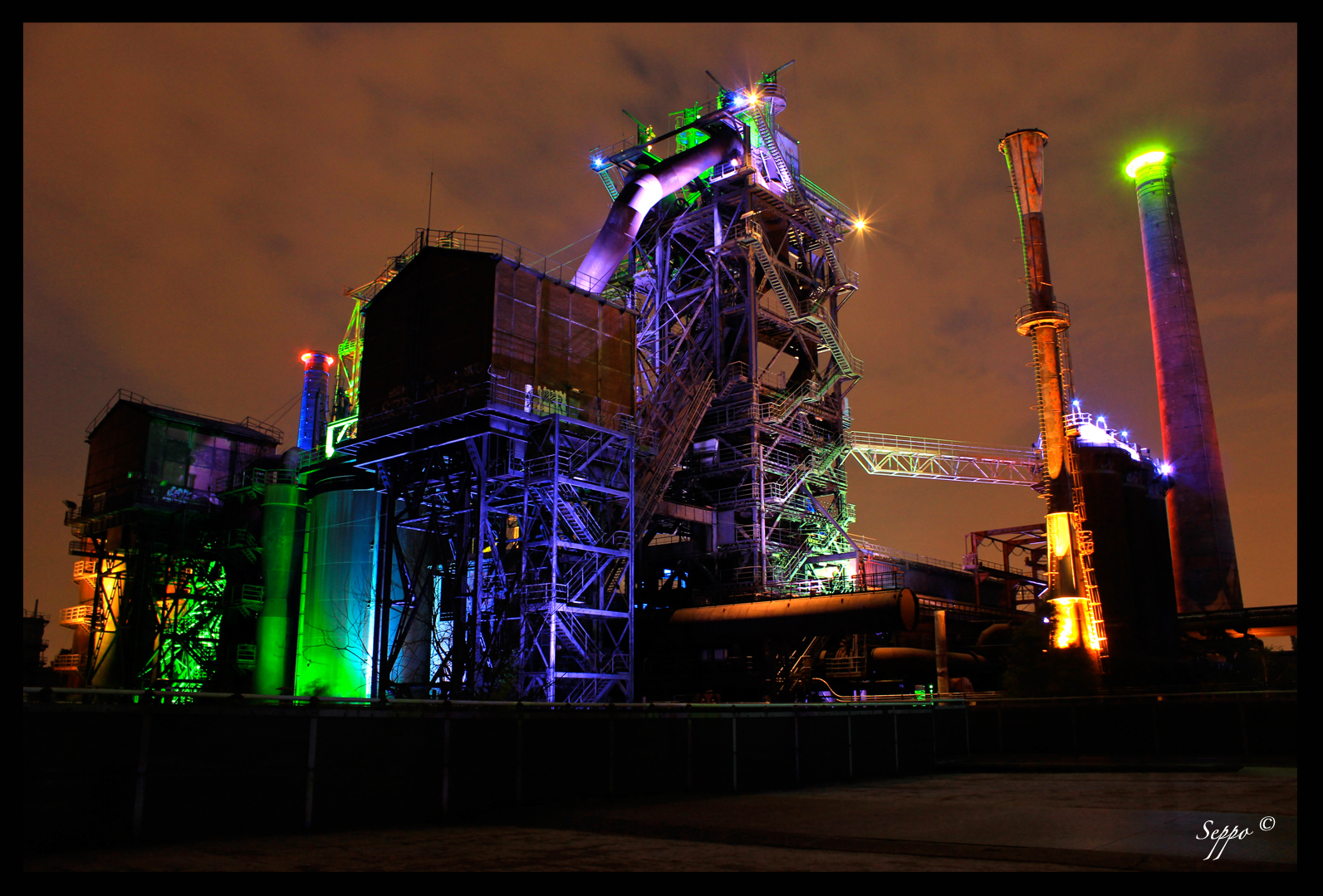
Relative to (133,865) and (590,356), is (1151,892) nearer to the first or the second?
(133,865)

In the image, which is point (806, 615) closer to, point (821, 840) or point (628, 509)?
point (628, 509)

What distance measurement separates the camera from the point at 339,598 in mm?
44719

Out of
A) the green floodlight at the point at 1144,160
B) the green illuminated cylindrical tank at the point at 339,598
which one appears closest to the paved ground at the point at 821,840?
the green illuminated cylindrical tank at the point at 339,598

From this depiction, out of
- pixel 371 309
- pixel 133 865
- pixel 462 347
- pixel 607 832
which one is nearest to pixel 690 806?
pixel 607 832

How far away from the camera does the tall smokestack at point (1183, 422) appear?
75.6m

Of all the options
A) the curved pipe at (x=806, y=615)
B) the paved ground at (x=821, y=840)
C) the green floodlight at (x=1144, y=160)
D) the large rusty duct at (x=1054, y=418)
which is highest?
the green floodlight at (x=1144, y=160)

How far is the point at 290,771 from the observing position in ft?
48.9

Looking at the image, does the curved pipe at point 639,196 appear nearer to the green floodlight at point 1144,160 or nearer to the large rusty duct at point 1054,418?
the large rusty duct at point 1054,418

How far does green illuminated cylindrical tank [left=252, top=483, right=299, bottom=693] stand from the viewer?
50281 millimetres

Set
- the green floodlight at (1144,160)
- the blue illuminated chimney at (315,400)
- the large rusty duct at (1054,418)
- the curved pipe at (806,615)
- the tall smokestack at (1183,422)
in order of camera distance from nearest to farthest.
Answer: the curved pipe at (806,615), the large rusty duct at (1054,418), the blue illuminated chimney at (315,400), the tall smokestack at (1183,422), the green floodlight at (1144,160)

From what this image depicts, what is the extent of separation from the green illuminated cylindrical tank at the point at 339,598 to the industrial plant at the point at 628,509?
0.40ft

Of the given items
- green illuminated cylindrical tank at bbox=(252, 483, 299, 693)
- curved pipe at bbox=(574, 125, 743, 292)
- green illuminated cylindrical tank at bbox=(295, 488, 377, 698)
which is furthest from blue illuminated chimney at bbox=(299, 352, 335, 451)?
curved pipe at bbox=(574, 125, 743, 292)

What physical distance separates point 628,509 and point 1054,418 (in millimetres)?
26138

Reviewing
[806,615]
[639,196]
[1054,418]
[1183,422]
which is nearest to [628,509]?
[806,615]
